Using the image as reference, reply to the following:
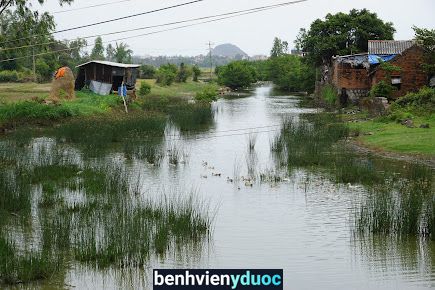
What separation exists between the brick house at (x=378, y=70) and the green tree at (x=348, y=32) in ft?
8.59

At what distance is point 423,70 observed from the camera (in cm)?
3328

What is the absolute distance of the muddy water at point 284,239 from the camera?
32.2 feet

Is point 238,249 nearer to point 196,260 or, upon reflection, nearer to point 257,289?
point 196,260

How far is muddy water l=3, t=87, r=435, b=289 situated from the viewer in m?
9.80

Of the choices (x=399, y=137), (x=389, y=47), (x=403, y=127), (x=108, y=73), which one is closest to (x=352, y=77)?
(x=389, y=47)

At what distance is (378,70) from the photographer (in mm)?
34750

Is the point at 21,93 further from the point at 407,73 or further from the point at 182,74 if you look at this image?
the point at 182,74

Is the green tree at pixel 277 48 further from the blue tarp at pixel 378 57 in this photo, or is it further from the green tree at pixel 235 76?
the blue tarp at pixel 378 57

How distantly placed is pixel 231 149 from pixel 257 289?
15907 millimetres

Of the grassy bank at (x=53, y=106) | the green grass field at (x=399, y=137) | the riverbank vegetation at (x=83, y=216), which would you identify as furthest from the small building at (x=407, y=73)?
the riverbank vegetation at (x=83, y=216)

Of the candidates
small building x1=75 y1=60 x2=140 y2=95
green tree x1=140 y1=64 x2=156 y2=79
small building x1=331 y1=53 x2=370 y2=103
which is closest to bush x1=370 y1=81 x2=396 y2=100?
small building x1=331 y1=53 x2=370 y2=103

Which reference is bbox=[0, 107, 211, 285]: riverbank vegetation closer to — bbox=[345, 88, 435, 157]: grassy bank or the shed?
bbox=[345, 88, 435, 157]: grassy bank

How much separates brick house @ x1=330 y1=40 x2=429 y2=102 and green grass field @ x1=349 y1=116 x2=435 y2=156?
7842 mm

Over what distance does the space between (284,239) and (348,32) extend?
113ft
